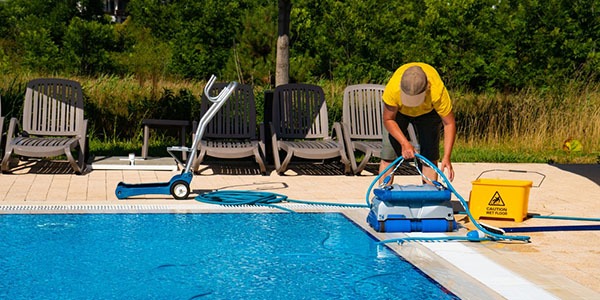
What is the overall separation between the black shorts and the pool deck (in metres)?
0.63

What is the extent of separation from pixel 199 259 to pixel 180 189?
1.99m

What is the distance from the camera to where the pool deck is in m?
4.47

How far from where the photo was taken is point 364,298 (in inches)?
171

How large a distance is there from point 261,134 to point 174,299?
211 inches

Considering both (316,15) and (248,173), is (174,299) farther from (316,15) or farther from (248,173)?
(316,15)

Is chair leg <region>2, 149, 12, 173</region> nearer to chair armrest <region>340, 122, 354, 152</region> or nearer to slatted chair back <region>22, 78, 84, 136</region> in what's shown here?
slatted chair back <region>22, 78, 84, 136</region>

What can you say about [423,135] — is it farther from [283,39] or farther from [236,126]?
[283,39]

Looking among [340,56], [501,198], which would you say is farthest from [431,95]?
[340,56]

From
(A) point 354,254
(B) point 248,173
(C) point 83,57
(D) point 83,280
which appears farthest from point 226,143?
(C) point 83,57

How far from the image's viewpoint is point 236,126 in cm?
974

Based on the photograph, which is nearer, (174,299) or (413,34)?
(174,299)

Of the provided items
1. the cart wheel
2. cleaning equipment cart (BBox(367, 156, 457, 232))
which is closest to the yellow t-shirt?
cleaning equipment cart (BBox(367, 156, 457, 232))

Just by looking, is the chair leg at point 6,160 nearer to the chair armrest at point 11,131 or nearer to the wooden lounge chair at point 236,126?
the chair armrest at point 11,131

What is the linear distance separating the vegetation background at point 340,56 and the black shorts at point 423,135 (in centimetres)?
508
